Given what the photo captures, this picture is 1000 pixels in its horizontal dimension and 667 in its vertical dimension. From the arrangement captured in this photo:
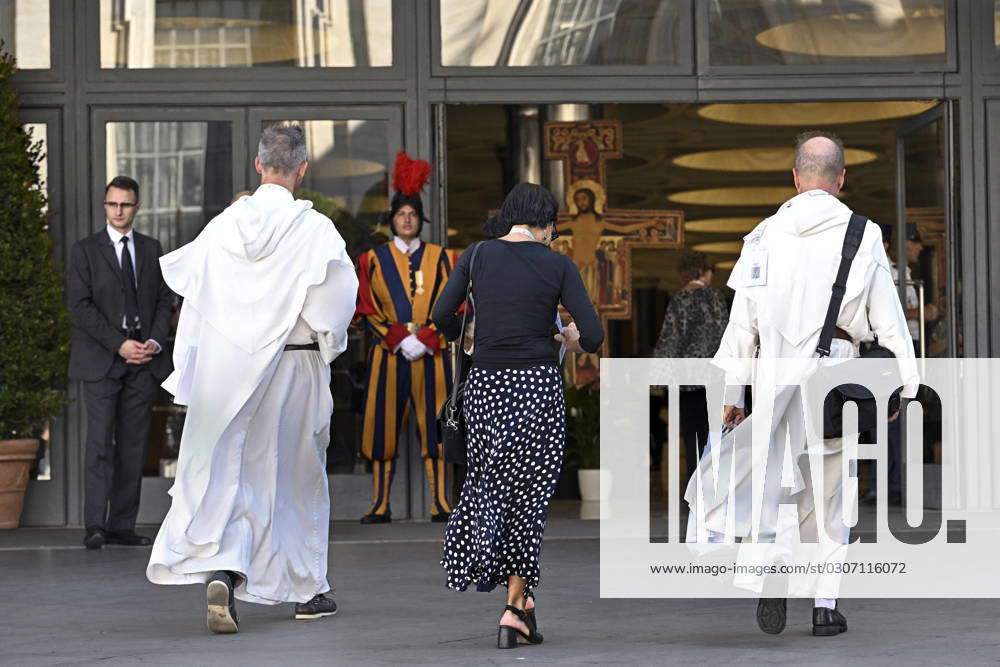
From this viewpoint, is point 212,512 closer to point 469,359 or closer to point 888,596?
point 469,359

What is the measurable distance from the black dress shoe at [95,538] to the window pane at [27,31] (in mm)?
2953

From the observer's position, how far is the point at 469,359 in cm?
606

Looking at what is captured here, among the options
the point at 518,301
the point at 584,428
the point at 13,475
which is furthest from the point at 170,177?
the point at 518,301

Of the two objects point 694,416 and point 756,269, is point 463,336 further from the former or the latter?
point 694,416

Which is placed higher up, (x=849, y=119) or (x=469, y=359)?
(x=849, y=119)

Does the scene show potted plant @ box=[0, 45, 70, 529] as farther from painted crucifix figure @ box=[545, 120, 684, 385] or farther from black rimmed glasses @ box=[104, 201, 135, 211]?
painted crucifix figure @ box=[545, 120, 684, 385]

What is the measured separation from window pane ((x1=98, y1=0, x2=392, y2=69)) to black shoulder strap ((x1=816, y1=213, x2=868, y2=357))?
488 centimetres

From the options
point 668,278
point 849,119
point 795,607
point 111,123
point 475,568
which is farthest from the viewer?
point 668,278

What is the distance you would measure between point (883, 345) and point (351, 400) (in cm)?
499

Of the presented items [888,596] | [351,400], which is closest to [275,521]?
[888,596]

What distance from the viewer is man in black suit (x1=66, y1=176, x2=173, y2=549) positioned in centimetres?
915

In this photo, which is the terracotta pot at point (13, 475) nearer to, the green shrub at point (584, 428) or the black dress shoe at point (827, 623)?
the green shrub at point (584, 428)

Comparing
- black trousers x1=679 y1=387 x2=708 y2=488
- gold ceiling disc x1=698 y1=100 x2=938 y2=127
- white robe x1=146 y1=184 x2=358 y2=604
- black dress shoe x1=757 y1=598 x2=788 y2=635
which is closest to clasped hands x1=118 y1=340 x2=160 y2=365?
white robe x1=146 y1=184 x2=358 y2=604

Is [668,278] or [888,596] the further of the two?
[668,278]
